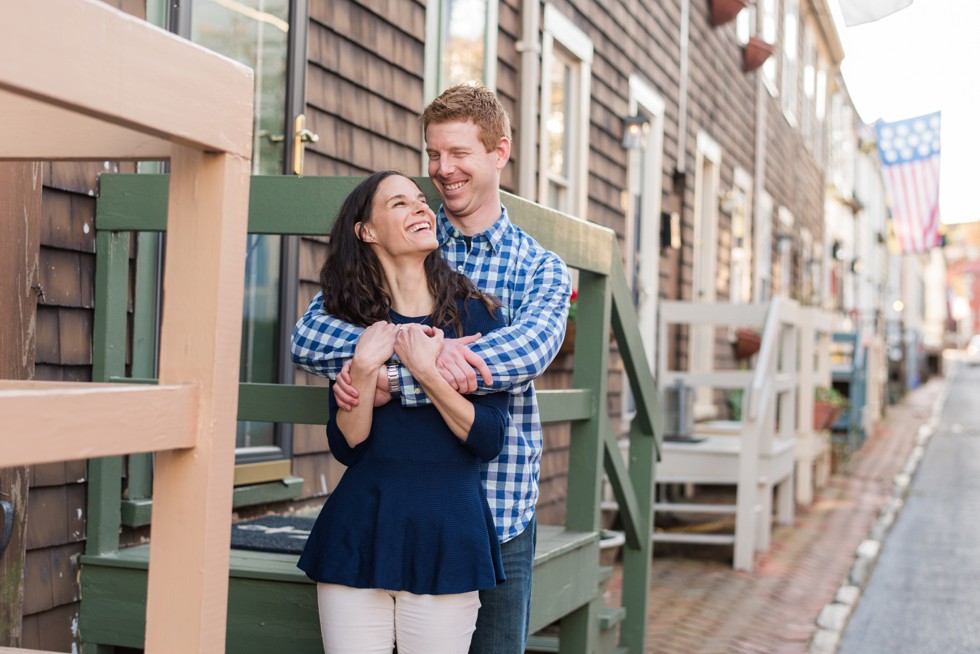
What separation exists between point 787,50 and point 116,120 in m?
15.6

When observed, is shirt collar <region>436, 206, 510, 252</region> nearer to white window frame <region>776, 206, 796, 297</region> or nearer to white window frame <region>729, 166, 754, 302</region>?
white window frame <region>729, 166, 754, 302</region>

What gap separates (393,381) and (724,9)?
9573 mm

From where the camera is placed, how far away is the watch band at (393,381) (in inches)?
85.0

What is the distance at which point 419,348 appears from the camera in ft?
6.96

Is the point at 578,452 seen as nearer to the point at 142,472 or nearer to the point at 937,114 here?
the point at 142,472

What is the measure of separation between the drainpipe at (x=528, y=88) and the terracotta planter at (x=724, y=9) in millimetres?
4712

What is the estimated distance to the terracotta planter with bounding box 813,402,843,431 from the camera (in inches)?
392

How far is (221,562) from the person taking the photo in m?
1.60

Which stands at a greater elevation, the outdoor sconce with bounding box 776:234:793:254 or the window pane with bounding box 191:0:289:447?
the outdoor sconce with bounding box 776:234:793:254

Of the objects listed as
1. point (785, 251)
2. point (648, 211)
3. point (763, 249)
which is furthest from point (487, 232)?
point (785, 251)

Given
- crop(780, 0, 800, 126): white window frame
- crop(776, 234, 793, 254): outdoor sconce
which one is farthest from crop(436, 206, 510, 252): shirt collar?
crop(780, 0, 800, 126): white window frame

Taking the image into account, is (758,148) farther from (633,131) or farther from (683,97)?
(633,131)

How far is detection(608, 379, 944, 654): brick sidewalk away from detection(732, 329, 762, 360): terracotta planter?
6.09ft

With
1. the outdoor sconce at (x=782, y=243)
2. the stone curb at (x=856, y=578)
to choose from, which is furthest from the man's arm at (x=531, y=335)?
the outdoor sconce at (x=782, y=243)
